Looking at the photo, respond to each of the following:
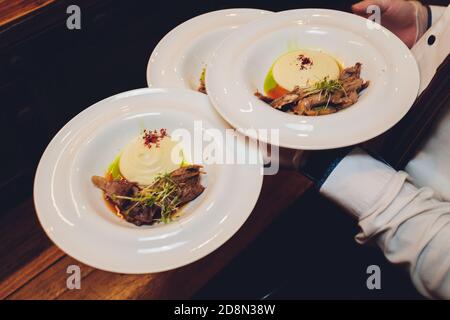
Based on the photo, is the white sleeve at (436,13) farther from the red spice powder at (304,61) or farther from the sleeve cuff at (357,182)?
the sleeve cuff at (357,182)

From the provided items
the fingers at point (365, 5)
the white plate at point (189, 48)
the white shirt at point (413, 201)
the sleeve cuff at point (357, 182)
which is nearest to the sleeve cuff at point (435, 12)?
the fingers at point (365, 5)

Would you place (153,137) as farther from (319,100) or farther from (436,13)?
(436,13)

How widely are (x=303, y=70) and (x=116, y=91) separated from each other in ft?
4.79

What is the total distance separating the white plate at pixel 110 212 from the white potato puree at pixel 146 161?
2.7 inches

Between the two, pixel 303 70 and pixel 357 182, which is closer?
pixel 357 182

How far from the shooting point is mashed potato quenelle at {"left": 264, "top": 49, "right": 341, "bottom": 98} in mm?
1728

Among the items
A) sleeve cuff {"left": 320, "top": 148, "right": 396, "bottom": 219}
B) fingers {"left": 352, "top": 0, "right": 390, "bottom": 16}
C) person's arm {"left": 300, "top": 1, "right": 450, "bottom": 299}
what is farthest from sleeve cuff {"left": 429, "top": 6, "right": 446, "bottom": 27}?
sleeve cuff {"left": 320, "top": 148, "right": 396, "bottom": 219}

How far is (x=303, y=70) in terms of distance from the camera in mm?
1746

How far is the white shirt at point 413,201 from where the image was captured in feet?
3.94

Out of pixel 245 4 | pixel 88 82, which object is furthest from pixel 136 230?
pixel 245 4

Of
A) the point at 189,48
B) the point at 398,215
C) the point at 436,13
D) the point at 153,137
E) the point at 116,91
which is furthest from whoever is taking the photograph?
the point at 116,91

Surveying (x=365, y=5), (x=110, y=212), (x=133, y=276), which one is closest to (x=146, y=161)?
(x=110, y=212)

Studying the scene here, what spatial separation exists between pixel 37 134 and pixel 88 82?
1.46 feet

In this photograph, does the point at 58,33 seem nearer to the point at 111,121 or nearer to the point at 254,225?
the point at 111,121
